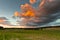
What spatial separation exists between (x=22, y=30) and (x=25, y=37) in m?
0.19

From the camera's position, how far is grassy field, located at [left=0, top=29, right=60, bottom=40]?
3.63 metres

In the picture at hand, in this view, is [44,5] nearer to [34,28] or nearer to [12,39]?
[34,28]

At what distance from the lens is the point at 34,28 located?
379 cm

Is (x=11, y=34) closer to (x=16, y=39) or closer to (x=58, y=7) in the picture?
(x=16, y=39)

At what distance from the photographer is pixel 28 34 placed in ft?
12.2

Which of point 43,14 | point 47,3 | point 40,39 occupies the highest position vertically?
point 47,3

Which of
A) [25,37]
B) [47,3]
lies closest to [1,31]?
[25,37]

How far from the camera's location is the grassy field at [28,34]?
143 inches

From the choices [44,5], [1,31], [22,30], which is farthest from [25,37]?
[44,5]

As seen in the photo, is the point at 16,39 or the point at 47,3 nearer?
the point at 16,39

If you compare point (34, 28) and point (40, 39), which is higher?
point (34, 28)

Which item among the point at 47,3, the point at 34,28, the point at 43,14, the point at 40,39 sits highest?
the point at 47,3

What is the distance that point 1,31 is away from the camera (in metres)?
3.78

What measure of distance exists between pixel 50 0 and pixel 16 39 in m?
1.10
